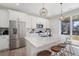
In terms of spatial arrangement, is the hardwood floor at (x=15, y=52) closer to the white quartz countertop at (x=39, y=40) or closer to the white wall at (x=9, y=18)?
→ the white wall at (x=9, y=18)

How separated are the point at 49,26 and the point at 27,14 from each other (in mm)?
491

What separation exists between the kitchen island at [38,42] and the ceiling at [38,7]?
0.47m

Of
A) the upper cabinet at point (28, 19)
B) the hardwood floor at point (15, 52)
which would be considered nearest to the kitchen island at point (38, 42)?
the hardwood floor at point (15, 52)

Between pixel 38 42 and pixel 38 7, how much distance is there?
0.68m

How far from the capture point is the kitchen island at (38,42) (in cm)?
199

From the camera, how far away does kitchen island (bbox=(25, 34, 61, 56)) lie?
6.52 ft

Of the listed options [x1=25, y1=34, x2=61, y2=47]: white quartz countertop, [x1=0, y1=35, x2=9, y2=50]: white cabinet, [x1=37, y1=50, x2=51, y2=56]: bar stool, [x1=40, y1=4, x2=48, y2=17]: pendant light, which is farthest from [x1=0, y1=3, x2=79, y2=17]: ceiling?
[x1=37, y1=50, x2=51, y2=56]: bar stool

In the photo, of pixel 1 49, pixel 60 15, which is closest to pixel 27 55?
pixel 1 49

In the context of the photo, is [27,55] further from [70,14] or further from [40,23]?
[70,14]

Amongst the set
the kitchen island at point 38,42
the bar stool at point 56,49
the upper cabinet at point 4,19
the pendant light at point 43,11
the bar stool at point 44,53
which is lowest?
the bar stool at point 44,53

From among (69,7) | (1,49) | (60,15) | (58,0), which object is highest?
(58,0)

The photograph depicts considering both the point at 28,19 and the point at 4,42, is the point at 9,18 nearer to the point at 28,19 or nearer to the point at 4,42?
the point at 28,19

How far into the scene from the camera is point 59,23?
201cm

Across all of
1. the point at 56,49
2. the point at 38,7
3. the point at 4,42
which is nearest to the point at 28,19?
the point at 38,7
